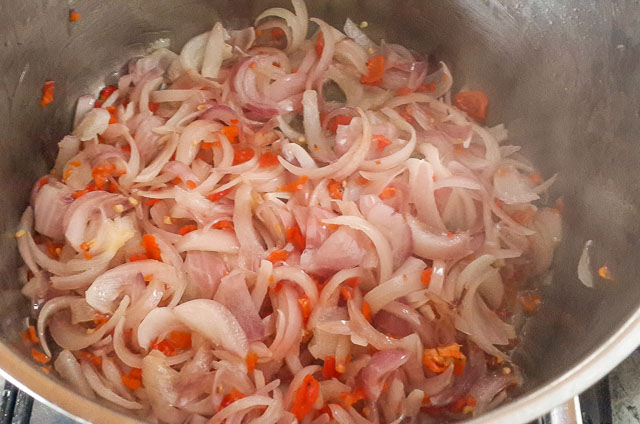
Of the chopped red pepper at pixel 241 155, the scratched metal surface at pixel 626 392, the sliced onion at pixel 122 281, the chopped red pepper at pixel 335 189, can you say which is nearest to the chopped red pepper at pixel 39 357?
the sliced onion at pixel 122 281

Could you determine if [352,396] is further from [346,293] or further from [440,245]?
[440,245]

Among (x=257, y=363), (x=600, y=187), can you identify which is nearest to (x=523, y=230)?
(x=600, y=187)

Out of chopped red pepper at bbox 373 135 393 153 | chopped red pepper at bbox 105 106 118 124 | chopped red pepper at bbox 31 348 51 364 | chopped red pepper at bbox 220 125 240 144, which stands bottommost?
chopped red pepper at bbox 31 348 51 364

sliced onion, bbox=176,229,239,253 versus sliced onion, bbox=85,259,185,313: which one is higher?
sliced onion, bbox=176,229,239,253

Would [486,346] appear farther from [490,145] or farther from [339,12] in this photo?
[339,12]

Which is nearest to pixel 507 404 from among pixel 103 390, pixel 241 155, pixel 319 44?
pixel 103 390

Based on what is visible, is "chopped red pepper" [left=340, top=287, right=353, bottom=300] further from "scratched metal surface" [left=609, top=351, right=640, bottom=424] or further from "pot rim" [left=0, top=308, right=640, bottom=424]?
"scratched metal surface" [left=609, top=351, right=640, bottom=424]

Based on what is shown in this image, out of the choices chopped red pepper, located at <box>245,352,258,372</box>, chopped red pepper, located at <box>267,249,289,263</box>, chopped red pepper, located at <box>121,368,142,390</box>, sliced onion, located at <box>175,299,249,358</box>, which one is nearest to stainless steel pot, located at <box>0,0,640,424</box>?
chopped red pepper, located at <box>121,368,142,390</box>
